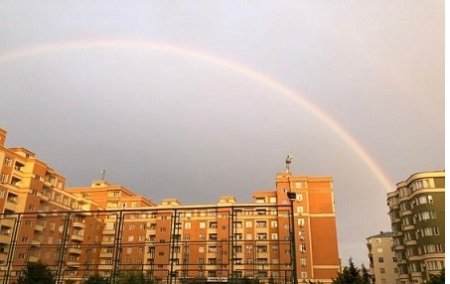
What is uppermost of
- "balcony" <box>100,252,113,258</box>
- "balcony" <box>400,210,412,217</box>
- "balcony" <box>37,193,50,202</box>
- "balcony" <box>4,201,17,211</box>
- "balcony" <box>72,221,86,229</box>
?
"balcony" <box>37,193,50,202</box>

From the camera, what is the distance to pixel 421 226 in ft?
95.6

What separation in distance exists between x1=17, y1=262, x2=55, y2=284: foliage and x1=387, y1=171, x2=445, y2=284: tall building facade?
23694 millimetres

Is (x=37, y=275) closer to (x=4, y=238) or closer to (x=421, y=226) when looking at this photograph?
(x=4, y=238)

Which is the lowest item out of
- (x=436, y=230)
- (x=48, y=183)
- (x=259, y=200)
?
(x=436, y=230)

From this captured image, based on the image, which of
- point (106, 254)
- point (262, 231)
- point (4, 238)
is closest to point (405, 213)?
point (262, 231)

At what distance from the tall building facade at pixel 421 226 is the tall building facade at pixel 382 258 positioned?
1253cm

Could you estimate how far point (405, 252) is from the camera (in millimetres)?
32062

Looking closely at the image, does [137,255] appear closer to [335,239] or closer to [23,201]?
[23,201]

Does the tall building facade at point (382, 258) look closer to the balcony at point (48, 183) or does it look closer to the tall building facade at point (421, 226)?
the tall building facade at point (421, 226)

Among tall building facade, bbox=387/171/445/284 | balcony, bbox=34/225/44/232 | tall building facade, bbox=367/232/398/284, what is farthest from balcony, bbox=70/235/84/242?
tall building facade, bbox=367/232/398/284

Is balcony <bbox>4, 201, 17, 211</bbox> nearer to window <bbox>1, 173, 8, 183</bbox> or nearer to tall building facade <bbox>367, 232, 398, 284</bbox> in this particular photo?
window <bbox>1, 173, 8, 183</bbox>

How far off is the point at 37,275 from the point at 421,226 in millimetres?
25680

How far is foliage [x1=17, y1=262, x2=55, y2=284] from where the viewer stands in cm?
1621

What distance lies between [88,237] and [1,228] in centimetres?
1104
